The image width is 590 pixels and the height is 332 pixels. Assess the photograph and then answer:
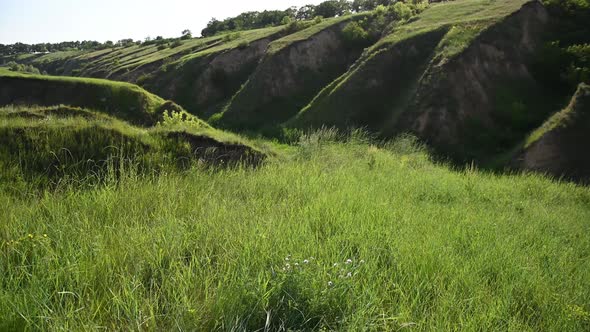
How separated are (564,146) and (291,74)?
2558cm

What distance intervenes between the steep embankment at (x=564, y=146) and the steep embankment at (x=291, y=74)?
802 inches

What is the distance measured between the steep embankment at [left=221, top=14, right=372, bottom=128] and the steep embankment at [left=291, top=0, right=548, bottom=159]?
642cm

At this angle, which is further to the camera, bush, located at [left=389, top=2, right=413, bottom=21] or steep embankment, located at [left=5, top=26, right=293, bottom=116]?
steep embankment, located at [left=5, top=26, right=293, bottom=116]

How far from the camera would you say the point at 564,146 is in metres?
17.1

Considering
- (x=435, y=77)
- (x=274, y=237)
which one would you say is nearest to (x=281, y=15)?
(x=435, y=77)

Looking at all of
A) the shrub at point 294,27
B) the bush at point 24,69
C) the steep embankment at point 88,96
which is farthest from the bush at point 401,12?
the bush at point 24,69

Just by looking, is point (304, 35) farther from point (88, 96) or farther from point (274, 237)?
point (274, 237)

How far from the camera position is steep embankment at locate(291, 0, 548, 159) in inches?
885

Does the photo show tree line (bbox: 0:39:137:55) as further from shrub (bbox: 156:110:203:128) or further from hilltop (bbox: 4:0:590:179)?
shrub (bbox: 156:110:203:128)

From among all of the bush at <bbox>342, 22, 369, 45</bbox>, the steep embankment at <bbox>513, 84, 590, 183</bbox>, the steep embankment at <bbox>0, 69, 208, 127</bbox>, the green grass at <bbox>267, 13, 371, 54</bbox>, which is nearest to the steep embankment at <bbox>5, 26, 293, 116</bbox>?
the green grass at <bbox>267, 13, 371, 54</bbox>

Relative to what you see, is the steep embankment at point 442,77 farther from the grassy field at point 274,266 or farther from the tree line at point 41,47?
the tree line at point 41,47

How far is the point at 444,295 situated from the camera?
3395 millimetres

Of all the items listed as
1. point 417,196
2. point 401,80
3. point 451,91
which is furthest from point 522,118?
point 417,196

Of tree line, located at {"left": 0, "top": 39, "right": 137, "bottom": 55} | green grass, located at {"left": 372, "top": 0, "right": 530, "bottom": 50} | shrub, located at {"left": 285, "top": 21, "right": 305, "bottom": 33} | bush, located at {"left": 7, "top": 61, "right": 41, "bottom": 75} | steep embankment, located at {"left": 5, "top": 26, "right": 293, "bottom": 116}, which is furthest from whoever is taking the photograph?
tree line, located at {"left": 0, "top": 39, "right": 137, "bottom": 55}
